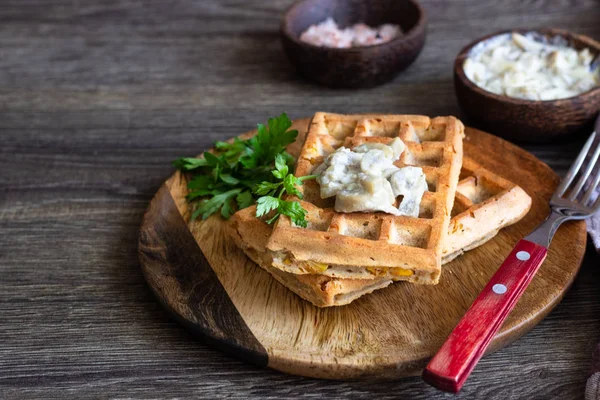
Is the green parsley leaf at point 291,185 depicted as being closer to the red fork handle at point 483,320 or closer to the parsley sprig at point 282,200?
the parsley sprig at point 282,200

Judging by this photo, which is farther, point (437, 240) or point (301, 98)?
point (301, 98)

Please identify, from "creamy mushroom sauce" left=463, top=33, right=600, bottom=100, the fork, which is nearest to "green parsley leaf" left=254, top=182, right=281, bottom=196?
the fork

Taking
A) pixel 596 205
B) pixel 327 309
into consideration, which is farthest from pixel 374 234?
pixel 596 205

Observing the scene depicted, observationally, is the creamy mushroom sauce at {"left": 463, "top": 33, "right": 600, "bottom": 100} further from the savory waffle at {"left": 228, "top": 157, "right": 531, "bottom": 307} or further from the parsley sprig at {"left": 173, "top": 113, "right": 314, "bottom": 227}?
the parsley sprig at {"left": 173, "top": 113, "right": 314, "bottom": 227}

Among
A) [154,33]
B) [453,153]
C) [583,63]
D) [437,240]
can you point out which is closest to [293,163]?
[453,153]

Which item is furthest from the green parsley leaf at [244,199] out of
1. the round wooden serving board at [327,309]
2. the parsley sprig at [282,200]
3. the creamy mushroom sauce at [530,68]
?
the creamy mushroom sauce at [530,68]

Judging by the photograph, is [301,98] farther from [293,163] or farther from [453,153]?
[453,153]
